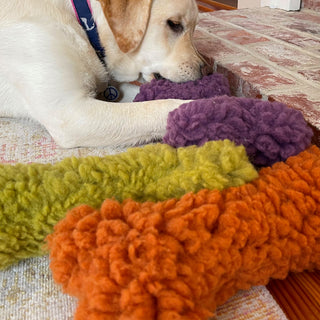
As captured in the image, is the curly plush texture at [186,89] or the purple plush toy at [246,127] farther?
the curly plush texture at [186,89]

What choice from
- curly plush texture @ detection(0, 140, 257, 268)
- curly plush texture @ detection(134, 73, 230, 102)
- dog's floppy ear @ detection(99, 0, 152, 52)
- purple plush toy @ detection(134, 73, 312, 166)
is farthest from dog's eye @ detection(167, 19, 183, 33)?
curly plush texture @ detection(0, 140, 257, 268)

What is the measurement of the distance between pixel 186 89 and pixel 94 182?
58cm

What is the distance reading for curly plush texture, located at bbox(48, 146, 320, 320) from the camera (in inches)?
17.9

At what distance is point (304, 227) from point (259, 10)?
93.7 inches

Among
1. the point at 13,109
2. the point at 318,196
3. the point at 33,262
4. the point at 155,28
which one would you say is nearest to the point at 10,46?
the point at 13,109

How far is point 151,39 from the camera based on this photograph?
4.00 ft

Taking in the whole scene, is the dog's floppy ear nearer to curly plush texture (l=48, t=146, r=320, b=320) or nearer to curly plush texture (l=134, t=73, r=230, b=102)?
curly plush texture (l=134, t=73, r=230, b=102)

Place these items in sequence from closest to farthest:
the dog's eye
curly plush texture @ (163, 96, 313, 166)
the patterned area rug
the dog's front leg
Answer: the patterned area rug
curly plush texture @ (163, 96, 313, 166)
the dog's front leg
the dog's eye

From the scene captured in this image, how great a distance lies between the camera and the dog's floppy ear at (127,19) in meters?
1.11

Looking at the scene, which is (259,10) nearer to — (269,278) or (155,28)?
(155,28)

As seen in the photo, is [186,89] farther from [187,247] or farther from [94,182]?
[187,247]

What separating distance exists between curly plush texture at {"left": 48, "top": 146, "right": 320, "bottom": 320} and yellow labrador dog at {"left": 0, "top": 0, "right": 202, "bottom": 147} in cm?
46

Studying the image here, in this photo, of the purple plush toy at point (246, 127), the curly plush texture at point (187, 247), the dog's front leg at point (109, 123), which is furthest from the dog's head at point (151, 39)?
the curly plush texture at point (187, 247)

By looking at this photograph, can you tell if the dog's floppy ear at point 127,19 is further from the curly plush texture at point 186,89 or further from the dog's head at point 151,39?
the curly plush texture at point 186,89
